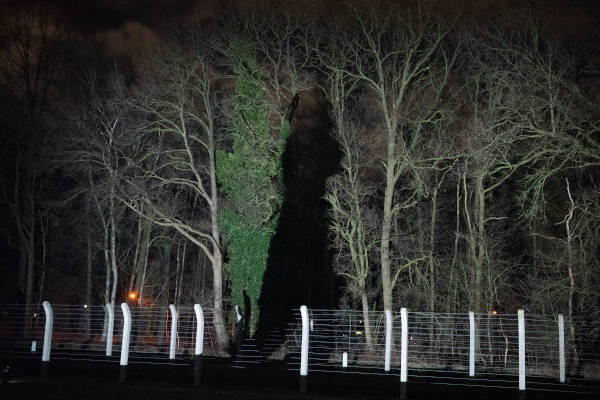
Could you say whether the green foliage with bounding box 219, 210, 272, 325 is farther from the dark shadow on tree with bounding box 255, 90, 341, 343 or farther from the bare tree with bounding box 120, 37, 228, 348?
the bare tree with bounding box 120, 37, 228, 348

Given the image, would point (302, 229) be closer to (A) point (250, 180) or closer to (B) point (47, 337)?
(A) point (250, 180)

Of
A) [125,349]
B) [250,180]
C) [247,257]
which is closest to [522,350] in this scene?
[125,349]

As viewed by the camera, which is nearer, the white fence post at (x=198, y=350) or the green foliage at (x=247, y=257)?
the white fence post at (x=198, y=350)

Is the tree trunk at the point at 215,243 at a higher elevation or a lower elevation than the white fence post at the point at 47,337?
higher

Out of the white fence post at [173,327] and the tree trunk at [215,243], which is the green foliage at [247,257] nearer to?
the tree trunk at [215,243]

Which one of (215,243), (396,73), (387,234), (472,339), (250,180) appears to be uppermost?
(396,73)

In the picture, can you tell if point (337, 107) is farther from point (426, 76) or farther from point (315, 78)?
point (426, 76)

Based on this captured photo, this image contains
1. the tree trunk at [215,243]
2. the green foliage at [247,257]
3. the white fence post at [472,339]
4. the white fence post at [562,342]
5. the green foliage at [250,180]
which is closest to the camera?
the white fence post at [562,342]

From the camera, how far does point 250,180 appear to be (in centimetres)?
2270

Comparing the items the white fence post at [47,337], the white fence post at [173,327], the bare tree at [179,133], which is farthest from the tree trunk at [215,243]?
the white fence post at [47,337]

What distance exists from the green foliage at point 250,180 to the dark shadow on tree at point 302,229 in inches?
19.6

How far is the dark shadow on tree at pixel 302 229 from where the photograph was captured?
2141 cm

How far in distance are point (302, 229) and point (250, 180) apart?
20.8 ft

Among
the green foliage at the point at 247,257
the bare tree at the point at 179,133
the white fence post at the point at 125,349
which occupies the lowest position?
the white fence post at the point at 125,349
